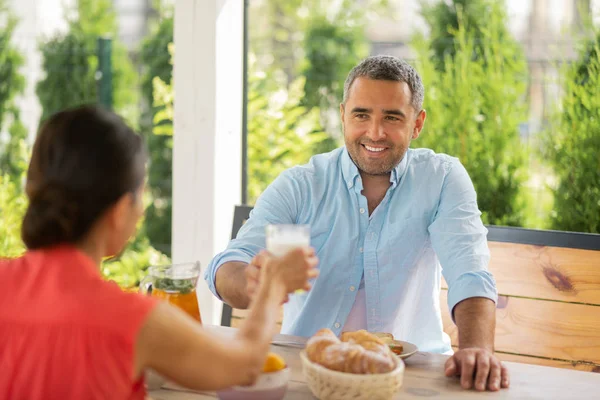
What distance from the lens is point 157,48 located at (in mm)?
4461

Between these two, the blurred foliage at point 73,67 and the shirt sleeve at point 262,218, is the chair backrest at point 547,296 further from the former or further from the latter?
the blurred foliage at point 73,67

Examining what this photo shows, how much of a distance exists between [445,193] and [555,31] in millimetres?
1391

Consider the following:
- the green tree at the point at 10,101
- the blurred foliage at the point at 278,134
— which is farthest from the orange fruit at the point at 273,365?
the green tree at the point at 10,101

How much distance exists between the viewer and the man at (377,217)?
2457 mm

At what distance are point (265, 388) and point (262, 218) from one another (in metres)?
0.98

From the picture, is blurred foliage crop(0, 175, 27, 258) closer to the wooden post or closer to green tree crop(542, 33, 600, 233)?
the wooden post

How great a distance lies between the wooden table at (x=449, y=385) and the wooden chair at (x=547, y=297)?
84 cm

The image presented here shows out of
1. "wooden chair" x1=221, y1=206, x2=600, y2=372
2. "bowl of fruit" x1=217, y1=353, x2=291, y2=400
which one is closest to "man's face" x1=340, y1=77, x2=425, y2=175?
"wooden chair" x1=221, y1=206, x2=600, y2=372

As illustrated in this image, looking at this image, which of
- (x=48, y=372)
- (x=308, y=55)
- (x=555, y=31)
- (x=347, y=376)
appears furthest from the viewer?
(x=308, y=55)

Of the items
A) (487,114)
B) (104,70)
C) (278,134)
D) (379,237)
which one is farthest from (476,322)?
(104,70)

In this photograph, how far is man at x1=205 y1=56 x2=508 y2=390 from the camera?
2457 mm

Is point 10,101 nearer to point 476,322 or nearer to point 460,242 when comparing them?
point 460,242

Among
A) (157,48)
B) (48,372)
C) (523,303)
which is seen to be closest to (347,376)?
(48,372)

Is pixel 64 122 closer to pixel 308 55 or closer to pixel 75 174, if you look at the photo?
pixel 75 174
